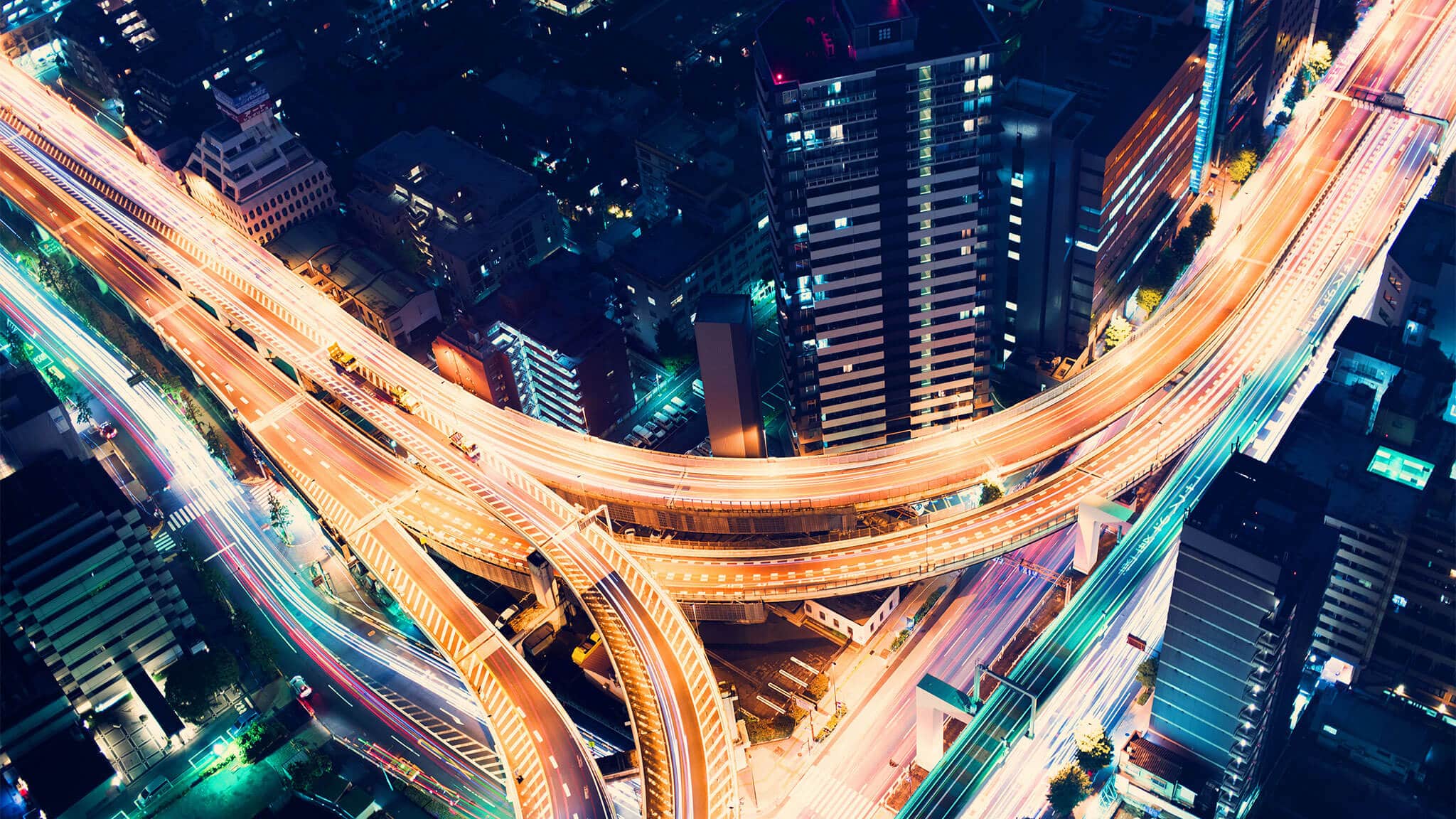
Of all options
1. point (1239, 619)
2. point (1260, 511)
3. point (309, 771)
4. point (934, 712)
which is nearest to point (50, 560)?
point (309, 771)

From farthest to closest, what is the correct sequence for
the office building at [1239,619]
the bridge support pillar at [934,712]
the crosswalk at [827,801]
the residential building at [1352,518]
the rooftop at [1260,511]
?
the crosswalk at [827,801] < the bridge support pillar at [934,712] < the residential building at [1352,518] < the office building at [1239,619] < the rooftop at [1260,511]

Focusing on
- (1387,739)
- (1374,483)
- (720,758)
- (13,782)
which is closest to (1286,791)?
(1387,739)

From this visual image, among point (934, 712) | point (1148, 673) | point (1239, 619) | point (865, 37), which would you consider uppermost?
point (865, 37)

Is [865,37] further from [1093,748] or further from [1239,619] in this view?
[1093,748]

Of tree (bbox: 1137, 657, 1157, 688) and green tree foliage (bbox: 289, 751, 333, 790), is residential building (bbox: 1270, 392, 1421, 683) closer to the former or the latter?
tree (bbox: 1137, 657, 1157, 688)

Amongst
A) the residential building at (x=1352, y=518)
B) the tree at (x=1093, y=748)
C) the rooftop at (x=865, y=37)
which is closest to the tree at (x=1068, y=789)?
the tree at (x=1093, y=748)

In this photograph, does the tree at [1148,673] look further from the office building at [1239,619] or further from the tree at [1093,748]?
the office building at [1239,619]
